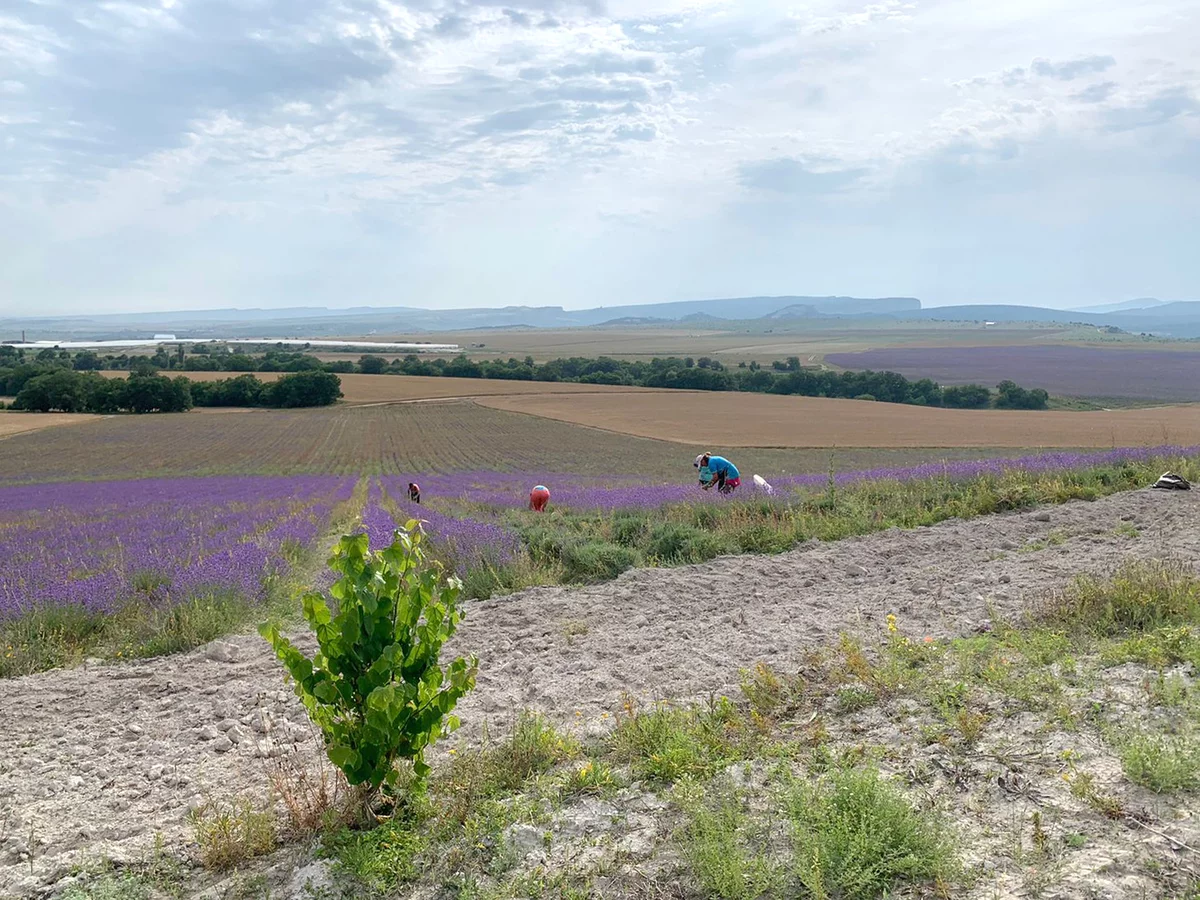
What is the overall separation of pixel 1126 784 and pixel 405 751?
A: 3561 millimetres

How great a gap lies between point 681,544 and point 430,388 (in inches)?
3295

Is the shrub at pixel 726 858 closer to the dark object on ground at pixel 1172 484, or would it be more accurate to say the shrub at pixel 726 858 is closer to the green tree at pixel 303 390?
the dark object on ground at pixel 1172 484

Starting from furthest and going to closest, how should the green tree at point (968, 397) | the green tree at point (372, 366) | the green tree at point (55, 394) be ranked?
the green tree at point (372, 366) → the green tree at point (968, 397) → the green tree at point (55, 394)

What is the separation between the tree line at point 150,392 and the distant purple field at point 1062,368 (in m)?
70.6

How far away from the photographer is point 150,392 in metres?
75.0

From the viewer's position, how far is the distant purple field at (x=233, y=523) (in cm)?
891

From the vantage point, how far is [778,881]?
10.9ft

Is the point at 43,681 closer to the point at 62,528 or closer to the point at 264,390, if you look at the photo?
the point at 62,528

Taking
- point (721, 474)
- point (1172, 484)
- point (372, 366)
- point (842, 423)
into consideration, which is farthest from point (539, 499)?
point (372, 366)

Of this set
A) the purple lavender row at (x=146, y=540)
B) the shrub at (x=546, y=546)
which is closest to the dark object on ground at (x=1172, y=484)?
the shrub at (x=546, y=546)

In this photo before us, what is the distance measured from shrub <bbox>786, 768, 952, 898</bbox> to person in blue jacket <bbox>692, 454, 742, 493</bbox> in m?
11.1

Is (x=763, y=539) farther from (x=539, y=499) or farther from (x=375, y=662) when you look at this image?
(x=375, y=662)

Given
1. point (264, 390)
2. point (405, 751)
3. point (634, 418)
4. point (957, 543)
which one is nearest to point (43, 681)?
point (405, 751)

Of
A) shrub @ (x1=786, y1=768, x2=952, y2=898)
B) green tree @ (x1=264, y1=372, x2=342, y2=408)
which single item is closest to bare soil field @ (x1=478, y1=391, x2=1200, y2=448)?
green tree @ (x1=264, y1=372, x2=342, y2=408)
